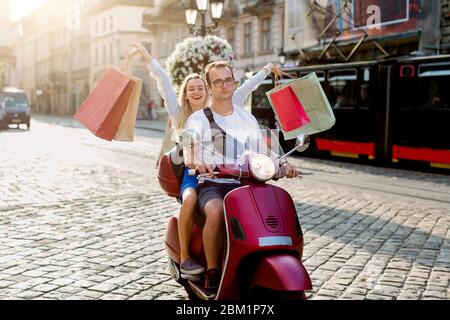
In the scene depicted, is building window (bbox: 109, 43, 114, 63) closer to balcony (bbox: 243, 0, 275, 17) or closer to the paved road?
balcony (bbox: 243, 0, 275, 17)

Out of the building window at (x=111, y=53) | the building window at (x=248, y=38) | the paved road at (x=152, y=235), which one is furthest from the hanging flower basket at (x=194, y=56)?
the building window at (x=111, y=53)

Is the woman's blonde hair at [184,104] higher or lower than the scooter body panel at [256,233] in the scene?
higher

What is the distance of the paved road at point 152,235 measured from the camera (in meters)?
4.42

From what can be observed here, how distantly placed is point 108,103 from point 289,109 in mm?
1192

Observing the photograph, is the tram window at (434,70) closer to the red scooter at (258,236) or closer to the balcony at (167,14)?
the red scooter at (258,236)

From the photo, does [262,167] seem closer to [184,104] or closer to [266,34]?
[184,104]

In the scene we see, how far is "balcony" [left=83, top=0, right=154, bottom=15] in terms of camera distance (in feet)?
177

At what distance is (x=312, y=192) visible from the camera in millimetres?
9523

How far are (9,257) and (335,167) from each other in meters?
10.2

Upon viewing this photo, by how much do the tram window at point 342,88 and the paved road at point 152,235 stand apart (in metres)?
4.26

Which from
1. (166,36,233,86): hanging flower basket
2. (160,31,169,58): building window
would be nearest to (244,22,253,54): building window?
(160,31,169,58): building window

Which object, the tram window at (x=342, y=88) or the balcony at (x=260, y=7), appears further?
the balcony at (x=260, y=7)
